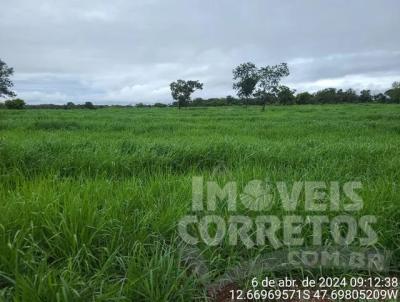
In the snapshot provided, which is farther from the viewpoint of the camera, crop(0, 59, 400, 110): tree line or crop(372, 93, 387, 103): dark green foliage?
crop(372, 93, 387, 103): dark green foliage

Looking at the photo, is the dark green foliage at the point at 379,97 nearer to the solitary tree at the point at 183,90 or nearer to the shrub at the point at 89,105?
the solitary tree at the point at 183,90

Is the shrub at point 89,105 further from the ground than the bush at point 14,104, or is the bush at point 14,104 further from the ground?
the bush at point 14,104

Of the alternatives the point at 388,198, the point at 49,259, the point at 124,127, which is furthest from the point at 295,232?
the point at 124,127

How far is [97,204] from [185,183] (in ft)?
3.90

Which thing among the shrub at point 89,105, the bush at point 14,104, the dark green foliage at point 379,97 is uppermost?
the bush at point 14,104

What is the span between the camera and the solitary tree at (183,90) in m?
61.6

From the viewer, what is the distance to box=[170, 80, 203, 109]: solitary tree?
6156 cm

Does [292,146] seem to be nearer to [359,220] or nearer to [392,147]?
[392,147]

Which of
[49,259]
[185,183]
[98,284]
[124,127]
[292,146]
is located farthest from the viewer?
[124,127]

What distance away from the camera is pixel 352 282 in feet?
8.63

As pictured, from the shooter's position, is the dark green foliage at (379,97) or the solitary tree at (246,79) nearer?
the solitary tree at (246,79)

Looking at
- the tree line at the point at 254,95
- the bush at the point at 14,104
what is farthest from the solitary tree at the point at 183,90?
the bush at the point at 14,104

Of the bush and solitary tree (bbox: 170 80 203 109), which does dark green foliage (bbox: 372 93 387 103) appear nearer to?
solitary tree (bbox: 170 80 203 109)

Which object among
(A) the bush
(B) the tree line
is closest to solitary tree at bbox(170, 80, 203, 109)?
(B) the tree line
